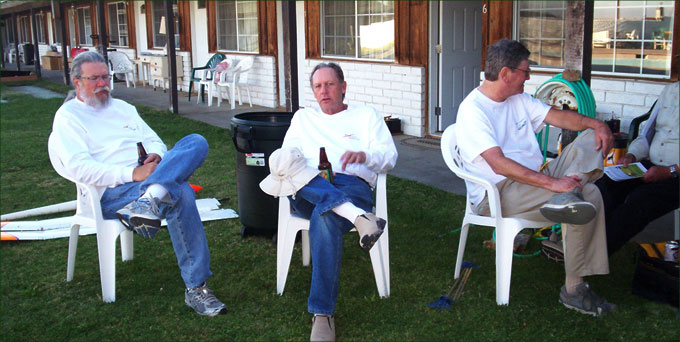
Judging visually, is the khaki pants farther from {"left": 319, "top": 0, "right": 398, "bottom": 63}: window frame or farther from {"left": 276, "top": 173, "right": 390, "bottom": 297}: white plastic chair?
{"left": 319, "top": 0, "right": 398, "bottom": 63}: window frame

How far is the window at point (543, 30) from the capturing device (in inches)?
262

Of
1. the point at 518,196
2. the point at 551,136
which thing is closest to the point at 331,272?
the point at 518,196

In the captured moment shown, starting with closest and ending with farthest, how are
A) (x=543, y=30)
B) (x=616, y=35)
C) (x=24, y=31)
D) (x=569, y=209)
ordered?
A: 1. (x=569, y=209)
2. (x=616, y=35)
3. (x=543, y=30)
4. (x=24, y=31)

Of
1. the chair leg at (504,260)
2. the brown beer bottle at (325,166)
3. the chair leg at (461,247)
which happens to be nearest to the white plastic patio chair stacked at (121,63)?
the brown beer bottle at (325,166)

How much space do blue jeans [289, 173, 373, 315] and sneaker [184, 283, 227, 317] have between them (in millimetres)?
498

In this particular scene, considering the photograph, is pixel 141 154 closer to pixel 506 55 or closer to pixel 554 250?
pixel 506 55

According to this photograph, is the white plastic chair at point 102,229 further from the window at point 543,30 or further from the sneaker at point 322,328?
the window at point 543,30

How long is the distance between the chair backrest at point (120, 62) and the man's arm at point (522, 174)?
14.8 meters

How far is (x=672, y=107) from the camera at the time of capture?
3877mm

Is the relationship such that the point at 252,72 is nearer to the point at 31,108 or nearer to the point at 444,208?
the point at 31,108

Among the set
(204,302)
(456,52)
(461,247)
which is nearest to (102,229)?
(204,302)

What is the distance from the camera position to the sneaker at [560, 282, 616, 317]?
10.0ft

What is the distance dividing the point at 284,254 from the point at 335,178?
48cm

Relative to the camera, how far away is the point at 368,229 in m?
2.90
